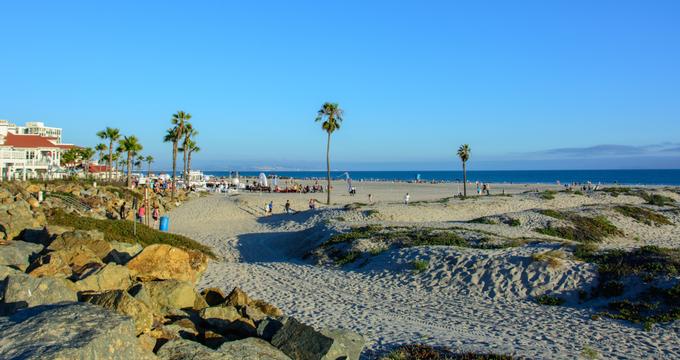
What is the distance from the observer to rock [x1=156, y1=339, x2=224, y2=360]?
6.01 m

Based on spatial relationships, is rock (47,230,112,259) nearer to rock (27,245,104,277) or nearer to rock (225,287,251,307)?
rock (27,245,104,277)

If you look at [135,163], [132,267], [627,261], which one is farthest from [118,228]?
[135,163]

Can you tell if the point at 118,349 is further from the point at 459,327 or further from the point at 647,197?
the point at 647,197

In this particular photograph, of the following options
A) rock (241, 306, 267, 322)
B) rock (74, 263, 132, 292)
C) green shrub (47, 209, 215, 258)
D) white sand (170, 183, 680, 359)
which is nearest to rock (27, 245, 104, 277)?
rock (74, 263, 132, 292)

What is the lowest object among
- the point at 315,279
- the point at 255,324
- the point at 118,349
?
the point at 315,279

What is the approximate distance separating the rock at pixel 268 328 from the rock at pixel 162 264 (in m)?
3.30

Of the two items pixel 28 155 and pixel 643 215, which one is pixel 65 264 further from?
pixel 28 155

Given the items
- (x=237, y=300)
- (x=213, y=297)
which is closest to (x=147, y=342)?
(x=237, y=300)

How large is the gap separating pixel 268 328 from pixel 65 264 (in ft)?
14.4

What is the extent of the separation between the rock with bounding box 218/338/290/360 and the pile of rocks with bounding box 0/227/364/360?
0.04ft

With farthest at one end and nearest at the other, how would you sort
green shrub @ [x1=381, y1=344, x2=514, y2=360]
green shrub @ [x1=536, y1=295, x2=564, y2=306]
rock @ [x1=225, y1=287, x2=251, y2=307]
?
1. green shrub @ [x1=536, y1=295, x2=564, y2=306]
2. rock @ [x1=225, y1=287, x2=251, y2=307]
3. green shrub @ [x1=381, y1=344, x2=514, y2=360]

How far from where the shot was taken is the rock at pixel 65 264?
890 cm

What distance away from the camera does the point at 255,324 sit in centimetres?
813

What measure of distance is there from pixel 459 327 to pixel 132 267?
7.00 meters
